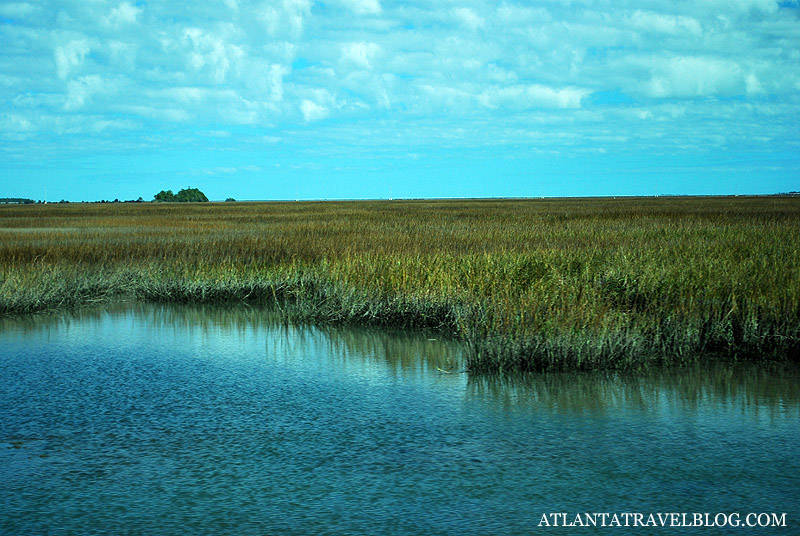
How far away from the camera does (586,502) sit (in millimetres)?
4594

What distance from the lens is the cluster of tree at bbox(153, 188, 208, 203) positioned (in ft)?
483

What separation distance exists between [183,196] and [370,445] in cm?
15011

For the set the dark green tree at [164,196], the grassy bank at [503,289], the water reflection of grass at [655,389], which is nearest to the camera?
the water reflection of grass at [655,389]

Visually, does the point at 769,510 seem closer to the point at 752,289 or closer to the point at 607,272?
the point at 752,289

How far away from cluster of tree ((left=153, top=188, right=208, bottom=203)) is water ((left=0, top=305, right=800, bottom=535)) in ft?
473

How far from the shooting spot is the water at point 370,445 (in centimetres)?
446

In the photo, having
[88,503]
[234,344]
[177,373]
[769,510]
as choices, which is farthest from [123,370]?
[769,510]

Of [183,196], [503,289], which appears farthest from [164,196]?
[503,289]

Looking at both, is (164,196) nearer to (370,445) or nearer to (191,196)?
(191,196)

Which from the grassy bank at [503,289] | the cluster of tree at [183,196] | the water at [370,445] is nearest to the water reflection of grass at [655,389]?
the water at [370,445]

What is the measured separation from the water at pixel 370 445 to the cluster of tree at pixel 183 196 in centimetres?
14430

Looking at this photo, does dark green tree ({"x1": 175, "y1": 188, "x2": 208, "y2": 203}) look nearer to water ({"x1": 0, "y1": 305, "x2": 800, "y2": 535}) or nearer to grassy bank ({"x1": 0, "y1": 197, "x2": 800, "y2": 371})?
grassy bank ({"x1": 0, "y1": 197, "x2": 800, "y2": 371})

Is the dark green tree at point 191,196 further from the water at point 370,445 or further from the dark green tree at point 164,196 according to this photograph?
the water at point 370,445

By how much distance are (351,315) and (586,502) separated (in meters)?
7.36
